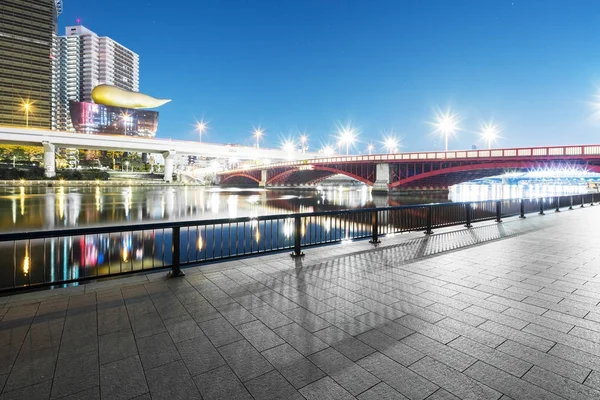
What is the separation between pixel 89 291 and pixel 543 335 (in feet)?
24.2

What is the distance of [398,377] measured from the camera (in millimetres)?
3531

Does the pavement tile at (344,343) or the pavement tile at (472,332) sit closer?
the pavement tile at (344,343)

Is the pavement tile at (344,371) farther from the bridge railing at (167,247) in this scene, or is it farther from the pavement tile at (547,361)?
the bridge railing at (167,247)

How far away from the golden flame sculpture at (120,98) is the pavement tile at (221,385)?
529 feet

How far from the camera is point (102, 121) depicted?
479ft

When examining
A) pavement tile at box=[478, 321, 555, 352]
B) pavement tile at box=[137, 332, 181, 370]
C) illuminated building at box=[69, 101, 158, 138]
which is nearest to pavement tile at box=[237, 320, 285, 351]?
pavement tile at box=[137, 332, 181, 370]

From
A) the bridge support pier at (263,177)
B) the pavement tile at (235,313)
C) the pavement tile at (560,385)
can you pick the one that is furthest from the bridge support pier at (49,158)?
the pavement tile at (560,385)

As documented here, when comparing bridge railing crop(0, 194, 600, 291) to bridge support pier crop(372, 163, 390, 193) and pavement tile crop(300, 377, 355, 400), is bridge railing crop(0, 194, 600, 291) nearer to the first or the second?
pavement tile crop(300, 377, 355, 400)

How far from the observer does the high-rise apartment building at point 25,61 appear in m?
130

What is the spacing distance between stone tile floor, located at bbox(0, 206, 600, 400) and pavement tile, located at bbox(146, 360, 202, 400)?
1cm

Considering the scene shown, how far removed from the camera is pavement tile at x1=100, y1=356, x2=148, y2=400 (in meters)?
3.27

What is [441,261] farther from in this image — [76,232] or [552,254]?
[76,232]

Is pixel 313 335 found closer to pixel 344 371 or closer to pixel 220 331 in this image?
pixel 344 371

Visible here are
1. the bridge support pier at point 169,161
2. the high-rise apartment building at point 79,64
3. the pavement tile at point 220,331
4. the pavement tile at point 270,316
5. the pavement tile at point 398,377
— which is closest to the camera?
the pavement tile at point 398,377
